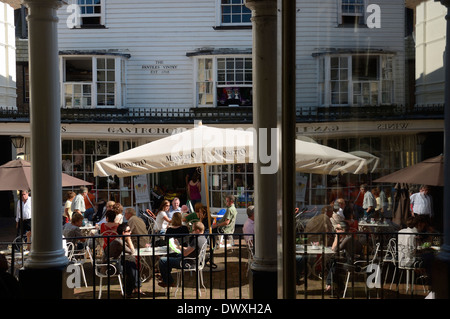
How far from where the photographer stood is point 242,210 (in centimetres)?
1686

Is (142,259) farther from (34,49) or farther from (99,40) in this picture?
(99,40)

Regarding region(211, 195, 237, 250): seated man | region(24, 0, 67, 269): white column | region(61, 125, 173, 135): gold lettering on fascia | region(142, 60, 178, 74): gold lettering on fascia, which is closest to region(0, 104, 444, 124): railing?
region(61, 125, 173, 135): gold lettering on fascia

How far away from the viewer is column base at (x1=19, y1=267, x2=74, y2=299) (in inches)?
214

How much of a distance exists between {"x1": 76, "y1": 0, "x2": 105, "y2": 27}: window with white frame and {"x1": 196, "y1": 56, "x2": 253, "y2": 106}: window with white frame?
11.3ft

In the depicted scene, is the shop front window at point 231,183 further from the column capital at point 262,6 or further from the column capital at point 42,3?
the column capital at point 262,6

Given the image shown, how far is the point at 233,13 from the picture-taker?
1728 centimetres

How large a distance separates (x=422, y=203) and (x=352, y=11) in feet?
1.55

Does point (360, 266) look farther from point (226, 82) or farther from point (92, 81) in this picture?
point (92, 81)

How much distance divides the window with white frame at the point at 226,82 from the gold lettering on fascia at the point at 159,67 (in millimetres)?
876

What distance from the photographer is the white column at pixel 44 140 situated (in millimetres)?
5473

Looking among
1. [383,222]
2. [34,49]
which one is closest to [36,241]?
[34,49]

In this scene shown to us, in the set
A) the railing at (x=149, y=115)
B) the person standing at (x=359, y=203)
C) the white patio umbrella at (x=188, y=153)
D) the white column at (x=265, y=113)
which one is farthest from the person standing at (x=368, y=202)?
the railing at (x=149, y=115)
